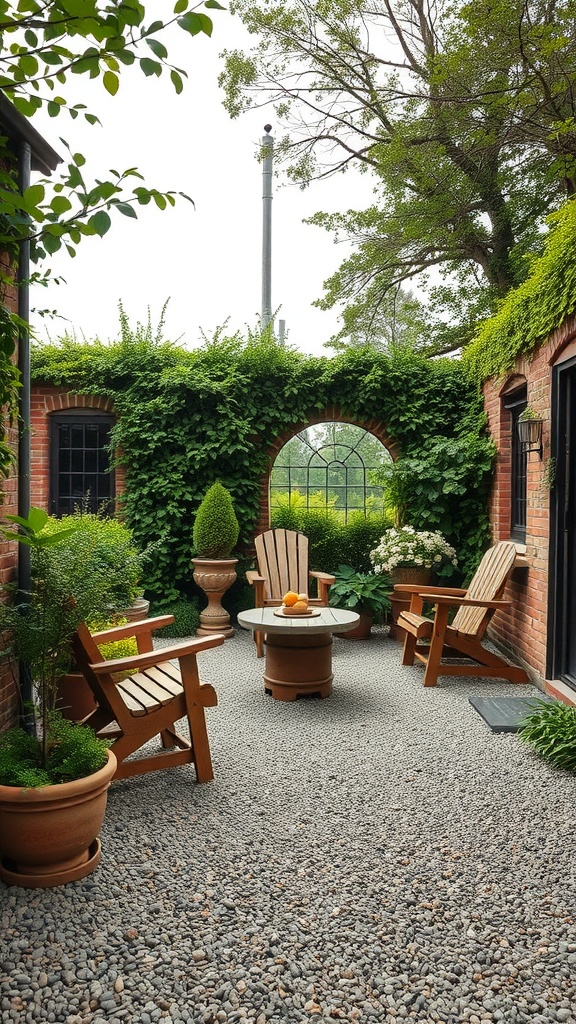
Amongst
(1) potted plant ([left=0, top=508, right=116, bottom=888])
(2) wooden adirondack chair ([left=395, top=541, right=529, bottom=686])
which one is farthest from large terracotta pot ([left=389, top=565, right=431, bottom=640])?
(1) potted plant ([left=0, top=508, right=116, bottom=888])

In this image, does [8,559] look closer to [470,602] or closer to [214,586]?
[470,602]

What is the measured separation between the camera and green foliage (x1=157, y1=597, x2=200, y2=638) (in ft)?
20.6

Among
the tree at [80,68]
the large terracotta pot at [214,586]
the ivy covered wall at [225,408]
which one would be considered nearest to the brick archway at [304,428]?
the ivy covered wall at [225,408]

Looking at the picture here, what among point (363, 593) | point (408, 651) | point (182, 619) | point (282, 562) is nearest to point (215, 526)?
point (282, 562)

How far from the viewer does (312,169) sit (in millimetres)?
10820

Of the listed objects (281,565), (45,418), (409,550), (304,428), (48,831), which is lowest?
(48,831)

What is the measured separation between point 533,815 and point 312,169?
10480mm

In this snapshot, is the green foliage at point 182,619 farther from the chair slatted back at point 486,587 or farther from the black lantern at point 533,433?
the black lantern at point 533,433

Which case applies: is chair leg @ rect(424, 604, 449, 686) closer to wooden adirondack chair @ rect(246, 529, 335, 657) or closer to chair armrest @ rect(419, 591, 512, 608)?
chair armrest @ rect(419, 591, 512, 608)

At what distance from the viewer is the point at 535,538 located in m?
4.71

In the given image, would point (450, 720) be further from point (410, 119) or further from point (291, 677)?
point (410, 119)

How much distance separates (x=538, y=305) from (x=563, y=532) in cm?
153

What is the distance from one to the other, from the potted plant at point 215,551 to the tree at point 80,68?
407 centimetres

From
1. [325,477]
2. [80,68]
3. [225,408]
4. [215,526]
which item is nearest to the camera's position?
[80,68]
